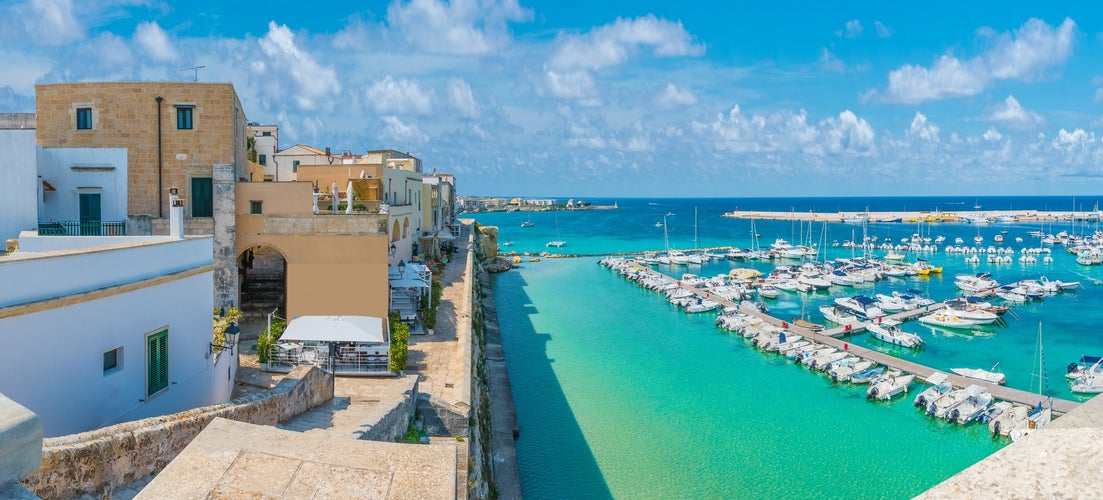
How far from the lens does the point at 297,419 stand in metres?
11.5

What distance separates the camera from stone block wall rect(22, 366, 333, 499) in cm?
620

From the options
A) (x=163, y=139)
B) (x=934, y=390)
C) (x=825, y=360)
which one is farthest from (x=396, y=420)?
(x=825, y=360)

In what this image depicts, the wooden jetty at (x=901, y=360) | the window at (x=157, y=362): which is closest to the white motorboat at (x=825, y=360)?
the wooden jetty at (x=901, y=360)

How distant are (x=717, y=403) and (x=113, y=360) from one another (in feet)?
67.3

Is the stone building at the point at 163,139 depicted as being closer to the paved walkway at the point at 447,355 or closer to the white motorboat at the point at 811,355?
the paved walkway at the point at 447,355

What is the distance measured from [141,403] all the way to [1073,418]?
1155cm

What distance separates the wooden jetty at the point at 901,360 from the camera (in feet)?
83.5

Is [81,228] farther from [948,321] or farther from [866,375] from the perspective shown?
[948,321]

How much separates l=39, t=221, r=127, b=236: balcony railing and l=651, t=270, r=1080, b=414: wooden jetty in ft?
83.5

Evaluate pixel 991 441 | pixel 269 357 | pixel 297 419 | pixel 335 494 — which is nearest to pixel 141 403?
pixel 297 419

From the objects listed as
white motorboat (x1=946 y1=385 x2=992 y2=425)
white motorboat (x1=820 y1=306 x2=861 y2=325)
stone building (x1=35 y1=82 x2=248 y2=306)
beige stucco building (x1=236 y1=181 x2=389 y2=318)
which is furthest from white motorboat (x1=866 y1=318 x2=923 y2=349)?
stone building (x1=35 y1=82 x2=248 y2=306)

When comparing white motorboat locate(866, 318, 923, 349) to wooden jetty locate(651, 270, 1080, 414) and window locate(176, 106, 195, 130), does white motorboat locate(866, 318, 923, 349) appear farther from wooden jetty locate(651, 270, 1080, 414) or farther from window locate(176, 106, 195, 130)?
window locate(176, 106, 195, 130)

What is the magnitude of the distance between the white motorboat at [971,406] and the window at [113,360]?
24.8 m

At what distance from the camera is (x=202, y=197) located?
2009 cm
